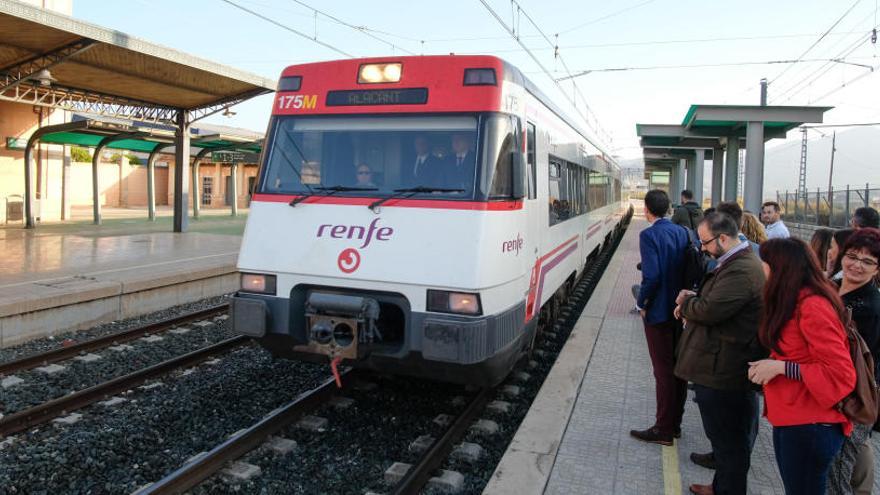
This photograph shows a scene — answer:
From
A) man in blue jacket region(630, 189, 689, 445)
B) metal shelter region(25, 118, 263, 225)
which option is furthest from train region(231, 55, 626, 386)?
metal shelter region(25, 118, 263, 225)

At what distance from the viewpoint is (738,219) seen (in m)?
5.82

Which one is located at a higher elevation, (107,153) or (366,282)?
(107,153)

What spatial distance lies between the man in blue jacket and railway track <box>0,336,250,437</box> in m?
4.51

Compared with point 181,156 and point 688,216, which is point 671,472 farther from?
point 181,156

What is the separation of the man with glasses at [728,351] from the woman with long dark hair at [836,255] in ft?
3.42

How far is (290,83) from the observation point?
5.43m

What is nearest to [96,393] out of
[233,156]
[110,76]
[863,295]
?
[863,295]

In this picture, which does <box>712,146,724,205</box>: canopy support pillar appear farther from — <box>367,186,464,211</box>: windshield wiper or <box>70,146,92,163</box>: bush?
<box>70,146,92,163</box>: bush

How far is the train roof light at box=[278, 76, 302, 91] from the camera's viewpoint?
5.40 meters

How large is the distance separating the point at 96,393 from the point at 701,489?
16.3 ft

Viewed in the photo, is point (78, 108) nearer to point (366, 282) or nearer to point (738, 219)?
point (366, 282)

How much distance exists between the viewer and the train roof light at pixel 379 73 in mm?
5113

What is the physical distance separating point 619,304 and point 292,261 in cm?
647

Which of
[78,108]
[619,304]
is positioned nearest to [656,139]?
[619,304]
